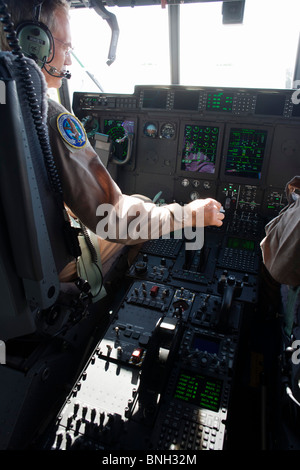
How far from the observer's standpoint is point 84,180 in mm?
1103

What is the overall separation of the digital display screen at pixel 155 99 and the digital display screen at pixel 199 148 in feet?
0.82

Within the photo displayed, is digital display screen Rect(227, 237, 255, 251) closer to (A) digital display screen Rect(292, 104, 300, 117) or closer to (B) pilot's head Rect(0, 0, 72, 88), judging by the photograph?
(A) digital display screen Rect(292, 104, 300, 117)

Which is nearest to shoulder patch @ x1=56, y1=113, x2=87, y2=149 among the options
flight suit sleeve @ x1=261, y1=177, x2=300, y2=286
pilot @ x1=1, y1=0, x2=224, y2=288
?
pilot @ x1=1, y1=0, x2=224, y2=288

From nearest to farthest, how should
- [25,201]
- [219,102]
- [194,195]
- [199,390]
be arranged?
1. [25,201]
2. [199,390]
3. [219,102]
4. [194,195]

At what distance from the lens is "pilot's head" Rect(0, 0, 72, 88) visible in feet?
3.59

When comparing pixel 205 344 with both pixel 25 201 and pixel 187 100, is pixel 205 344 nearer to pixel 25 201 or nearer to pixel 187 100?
pixel 25 201

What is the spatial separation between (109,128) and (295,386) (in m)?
2.22

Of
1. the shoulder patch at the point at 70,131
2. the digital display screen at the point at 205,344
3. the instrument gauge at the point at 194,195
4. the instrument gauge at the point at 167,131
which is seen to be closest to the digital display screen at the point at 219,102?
the instrument gauge at the point at 167,131

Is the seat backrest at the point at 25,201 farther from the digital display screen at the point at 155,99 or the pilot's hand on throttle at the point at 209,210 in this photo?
the digital display screen at the point at 155,99

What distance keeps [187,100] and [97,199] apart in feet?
4.93

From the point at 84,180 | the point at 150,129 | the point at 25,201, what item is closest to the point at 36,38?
the point at 84,180

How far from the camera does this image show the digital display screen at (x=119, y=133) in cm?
254

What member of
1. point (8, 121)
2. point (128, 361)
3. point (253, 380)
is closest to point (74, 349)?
point (128, 361)

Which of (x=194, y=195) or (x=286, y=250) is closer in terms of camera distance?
(x=286, y=250)
